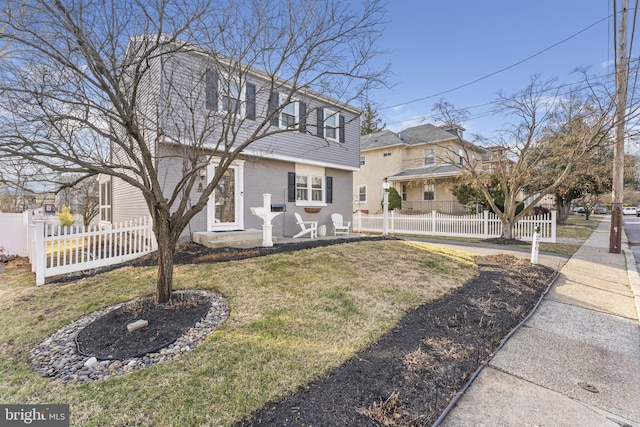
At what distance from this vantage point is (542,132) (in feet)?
36.6

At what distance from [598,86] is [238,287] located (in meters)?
12.5

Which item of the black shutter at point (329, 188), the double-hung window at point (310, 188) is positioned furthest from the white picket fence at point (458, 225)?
the double-hung window at point (310, 188)

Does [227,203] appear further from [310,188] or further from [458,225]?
[458,225]

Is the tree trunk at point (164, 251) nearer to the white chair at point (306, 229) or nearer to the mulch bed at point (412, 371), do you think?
the mulch bed at point (412, 371)

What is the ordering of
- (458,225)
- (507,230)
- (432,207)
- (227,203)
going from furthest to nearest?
(432,207) < (458,225) < (507,230) < (227,203)

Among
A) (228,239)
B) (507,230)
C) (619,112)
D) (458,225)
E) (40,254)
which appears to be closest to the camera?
(40,254)

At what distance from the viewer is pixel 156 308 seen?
12.7 ft

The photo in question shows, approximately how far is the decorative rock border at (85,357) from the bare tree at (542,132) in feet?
38.8

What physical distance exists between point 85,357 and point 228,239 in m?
4.76

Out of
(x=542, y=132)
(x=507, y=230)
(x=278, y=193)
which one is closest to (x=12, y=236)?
(x=278, y=193)

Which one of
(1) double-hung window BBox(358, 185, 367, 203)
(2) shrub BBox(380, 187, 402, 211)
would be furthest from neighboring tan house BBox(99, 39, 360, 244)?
(1) double-hung window BBox(358, 185, 367, 203)

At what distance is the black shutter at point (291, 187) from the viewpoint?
1052 centimetres

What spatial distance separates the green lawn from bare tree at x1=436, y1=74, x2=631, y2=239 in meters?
6.69

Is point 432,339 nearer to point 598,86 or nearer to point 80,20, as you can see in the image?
point 80,20
